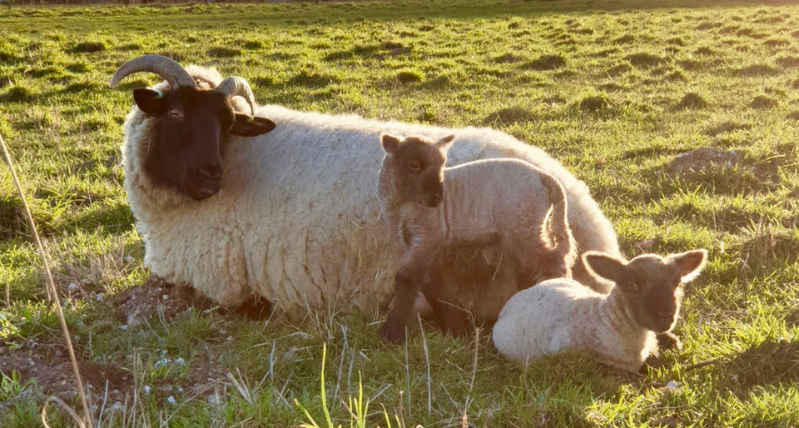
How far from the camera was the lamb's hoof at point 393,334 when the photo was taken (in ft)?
14.6

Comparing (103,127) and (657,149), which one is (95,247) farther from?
(657,149)

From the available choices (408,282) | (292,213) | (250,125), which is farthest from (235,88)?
(408,282)

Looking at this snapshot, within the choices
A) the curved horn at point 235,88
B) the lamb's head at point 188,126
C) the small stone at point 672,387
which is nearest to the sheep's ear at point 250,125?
the lamb's head at point 188,126

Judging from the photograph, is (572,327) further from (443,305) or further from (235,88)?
(235,88)

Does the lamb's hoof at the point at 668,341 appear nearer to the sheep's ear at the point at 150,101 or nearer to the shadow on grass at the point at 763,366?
the shadow on grass at the point at 763,366

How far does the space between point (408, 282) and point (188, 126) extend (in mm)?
2189

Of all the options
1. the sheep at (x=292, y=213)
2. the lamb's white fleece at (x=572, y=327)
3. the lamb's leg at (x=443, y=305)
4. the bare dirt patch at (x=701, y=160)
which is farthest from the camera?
the bare dirt patch at (x=701, y=160)

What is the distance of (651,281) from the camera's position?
386cm

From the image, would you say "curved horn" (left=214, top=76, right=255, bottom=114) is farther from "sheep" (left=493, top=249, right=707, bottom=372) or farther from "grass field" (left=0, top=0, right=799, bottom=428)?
"sheep" (left=493, top=249, right=707, bottom=372)

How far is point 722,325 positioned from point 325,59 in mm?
14992

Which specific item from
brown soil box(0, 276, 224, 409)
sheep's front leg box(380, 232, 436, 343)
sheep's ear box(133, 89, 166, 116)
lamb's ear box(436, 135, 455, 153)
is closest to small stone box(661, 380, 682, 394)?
sheep's front leg box(380, 232, 436, 343)

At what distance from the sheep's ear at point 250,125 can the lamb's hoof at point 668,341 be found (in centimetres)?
331

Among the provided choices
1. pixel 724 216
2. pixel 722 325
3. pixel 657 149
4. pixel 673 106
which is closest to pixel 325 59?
pixel 673 106

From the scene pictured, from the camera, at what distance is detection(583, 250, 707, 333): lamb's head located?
3816 millimetres
